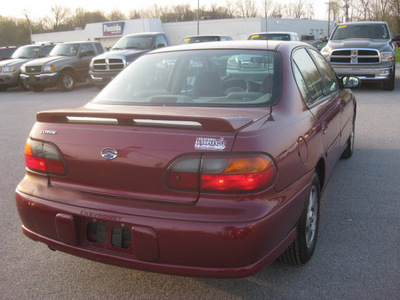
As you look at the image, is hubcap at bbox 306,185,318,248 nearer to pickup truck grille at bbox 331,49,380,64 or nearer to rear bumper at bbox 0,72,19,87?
pickup truck grille at bbox 331,49,380,64

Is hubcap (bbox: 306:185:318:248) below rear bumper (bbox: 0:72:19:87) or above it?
below

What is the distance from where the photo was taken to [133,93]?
11.3 ft

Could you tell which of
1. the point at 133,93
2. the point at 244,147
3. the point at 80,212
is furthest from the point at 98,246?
the point at 133,93

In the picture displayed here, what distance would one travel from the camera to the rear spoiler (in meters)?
2.33

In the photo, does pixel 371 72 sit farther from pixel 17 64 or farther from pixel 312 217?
pixel 17 64

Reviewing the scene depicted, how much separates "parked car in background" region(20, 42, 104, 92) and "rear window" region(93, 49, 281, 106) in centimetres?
1345

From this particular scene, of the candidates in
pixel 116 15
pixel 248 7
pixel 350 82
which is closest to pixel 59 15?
pixel 116 15

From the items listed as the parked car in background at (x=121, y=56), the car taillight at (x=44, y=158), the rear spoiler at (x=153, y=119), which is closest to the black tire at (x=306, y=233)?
the rear spoiler at (x=153, y=119)

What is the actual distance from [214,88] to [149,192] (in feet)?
3.85

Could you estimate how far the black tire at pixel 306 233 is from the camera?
2914mm

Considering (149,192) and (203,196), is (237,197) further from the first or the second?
(149,192)


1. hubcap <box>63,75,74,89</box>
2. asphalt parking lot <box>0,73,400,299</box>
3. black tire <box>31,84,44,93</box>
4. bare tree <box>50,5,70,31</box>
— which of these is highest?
bare tree <box>50,5,70,31</box>

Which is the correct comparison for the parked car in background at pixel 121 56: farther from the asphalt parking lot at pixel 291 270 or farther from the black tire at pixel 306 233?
the black tire at pixel 306 233

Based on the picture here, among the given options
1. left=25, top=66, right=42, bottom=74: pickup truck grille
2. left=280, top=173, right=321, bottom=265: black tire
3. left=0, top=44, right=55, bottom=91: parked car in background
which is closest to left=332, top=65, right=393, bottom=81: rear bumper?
left=280, top=173, right=321, bottom=265: black tire
